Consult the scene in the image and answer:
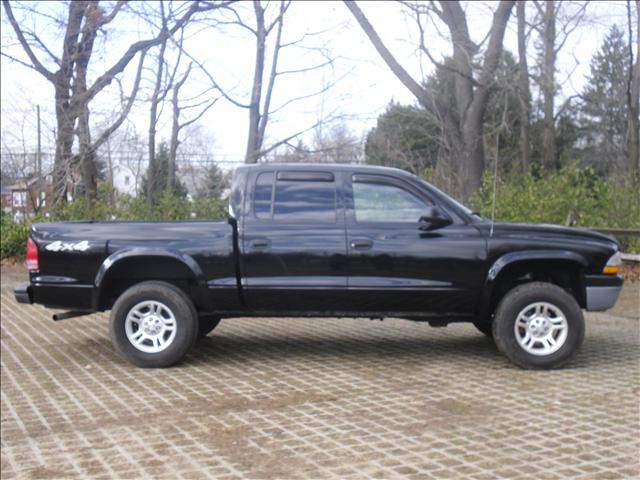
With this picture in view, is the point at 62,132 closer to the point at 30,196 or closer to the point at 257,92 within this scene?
the point at 257,92

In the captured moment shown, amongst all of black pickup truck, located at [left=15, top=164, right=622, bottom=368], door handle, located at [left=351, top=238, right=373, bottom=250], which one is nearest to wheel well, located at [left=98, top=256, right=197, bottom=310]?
black pickup truck, located at [left=15, top=164, right=622, bottom=368]

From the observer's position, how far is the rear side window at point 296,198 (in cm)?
729

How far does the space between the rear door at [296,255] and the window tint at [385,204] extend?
7.3 inches

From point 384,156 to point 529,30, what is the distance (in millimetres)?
5235

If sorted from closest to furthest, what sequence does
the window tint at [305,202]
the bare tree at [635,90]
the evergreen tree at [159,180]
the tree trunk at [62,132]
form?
the bare tree at [635,90] < the window tint at [305,202] < the tree trunk at [62,132] < the evergreen tree at [159,180]

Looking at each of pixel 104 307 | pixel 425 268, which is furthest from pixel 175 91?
pixel 425 268

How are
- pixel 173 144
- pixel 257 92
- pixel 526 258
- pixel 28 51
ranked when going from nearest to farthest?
pixel 526 258 → pixel 28 51 → pixel 257 92 → pixel 173 144

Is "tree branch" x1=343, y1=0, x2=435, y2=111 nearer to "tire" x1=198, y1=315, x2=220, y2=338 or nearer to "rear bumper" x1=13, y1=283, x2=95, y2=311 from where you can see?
"tire" x1=198, y1=315, x2=220, y2=338

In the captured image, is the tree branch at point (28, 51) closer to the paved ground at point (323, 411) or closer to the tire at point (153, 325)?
the paved ground at point (323, 411)

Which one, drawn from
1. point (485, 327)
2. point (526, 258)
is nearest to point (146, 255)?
point (526, 258)

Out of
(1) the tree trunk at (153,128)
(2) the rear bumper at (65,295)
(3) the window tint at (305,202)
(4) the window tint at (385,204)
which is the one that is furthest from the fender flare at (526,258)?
(1) the tree trunk at (153,128)

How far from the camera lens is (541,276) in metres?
7.43

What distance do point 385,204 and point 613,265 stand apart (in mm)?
2072

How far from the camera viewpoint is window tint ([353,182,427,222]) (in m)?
7.23
